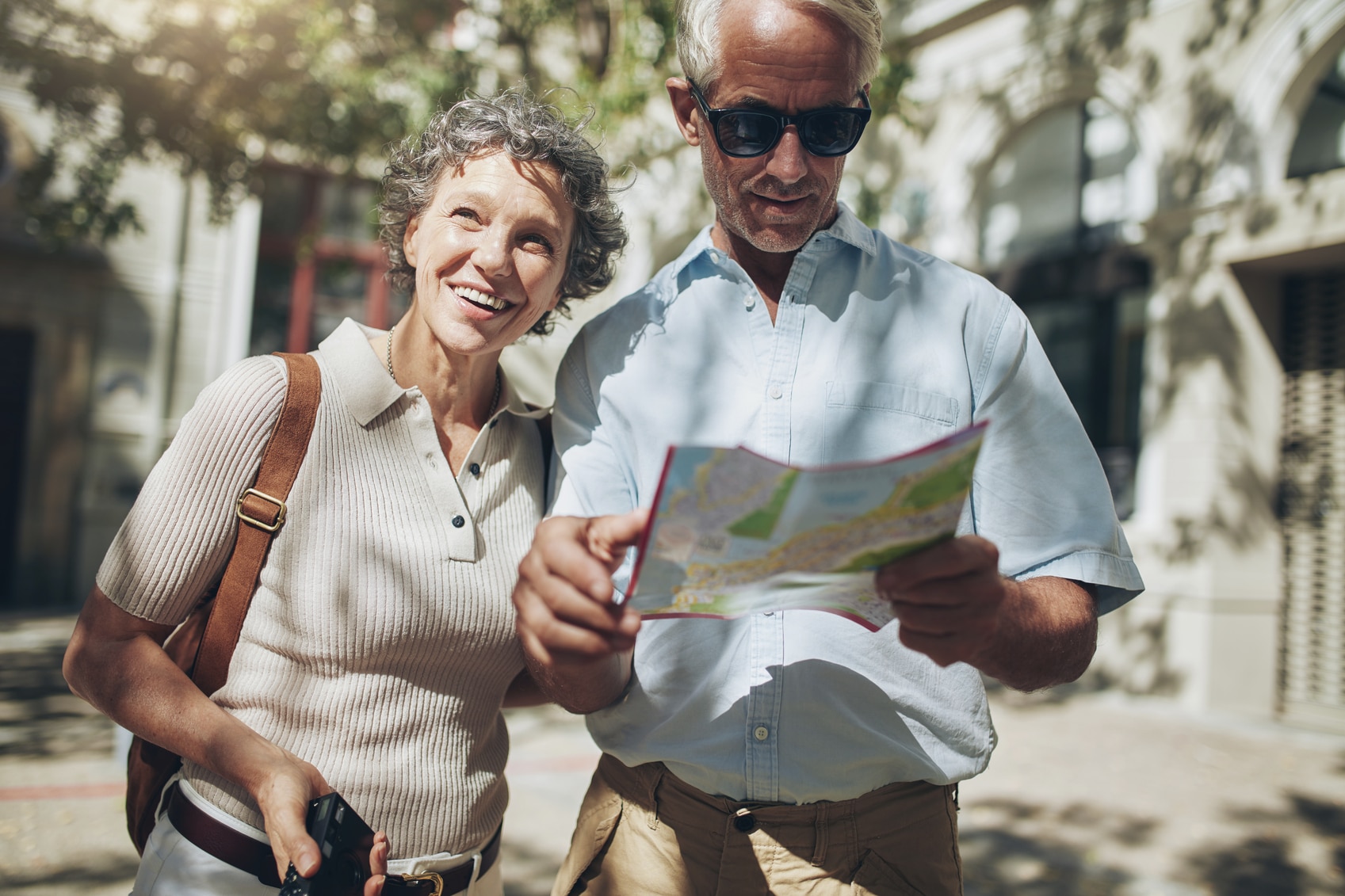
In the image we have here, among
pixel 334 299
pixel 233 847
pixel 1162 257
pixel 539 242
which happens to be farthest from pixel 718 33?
pixel 334 299

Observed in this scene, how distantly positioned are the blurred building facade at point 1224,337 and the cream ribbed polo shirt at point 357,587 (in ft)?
23.5

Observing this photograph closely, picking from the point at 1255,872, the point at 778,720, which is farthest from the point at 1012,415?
the point at 1255,872

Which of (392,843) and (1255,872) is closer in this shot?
(392,843)

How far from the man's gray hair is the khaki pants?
3.87ft

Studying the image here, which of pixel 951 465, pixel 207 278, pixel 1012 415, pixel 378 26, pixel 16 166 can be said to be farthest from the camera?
pixel 207 278

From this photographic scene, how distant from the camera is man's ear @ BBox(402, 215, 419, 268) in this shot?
201cm

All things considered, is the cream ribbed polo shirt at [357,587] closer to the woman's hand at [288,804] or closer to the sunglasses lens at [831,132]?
the woman's hand at [288,804]

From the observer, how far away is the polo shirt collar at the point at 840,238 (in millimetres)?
1695

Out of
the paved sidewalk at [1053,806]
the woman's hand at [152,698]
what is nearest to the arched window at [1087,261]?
the paved sidewalk at [1053,806]

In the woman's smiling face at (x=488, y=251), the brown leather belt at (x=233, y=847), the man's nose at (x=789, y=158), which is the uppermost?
the man's nose at (x=789, y=158)

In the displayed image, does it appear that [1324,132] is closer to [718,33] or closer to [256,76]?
[718,33]

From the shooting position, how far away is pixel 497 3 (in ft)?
30.1

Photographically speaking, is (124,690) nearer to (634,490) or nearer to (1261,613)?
(634,490)

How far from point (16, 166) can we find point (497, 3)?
6606mm
